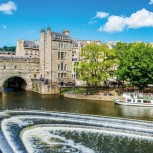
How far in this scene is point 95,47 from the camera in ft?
259

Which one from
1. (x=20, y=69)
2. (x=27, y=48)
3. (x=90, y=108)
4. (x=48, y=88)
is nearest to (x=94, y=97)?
(x=90, y=108)

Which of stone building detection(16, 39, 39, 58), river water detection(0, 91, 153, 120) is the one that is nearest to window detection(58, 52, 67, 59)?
stone building detection(16, 39, 39, 58)

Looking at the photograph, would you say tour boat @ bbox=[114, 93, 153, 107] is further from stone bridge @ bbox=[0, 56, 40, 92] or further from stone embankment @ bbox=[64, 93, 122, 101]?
stone bridge @ bbox=[0, 56, 40, 92]

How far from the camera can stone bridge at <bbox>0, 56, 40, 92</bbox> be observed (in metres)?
93.6

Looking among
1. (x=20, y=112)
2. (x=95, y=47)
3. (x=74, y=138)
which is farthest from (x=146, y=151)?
(x=95, y=47)

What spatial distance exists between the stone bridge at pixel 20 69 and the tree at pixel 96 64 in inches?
983

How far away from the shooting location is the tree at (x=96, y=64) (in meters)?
77.8

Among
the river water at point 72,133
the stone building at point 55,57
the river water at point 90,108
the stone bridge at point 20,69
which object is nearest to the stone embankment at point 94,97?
the river water at point 90,108

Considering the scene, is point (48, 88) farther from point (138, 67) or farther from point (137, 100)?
point (137, 100)

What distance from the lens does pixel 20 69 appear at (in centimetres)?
9744

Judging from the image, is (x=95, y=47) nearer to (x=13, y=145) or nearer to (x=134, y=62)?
(x=134, y=62)

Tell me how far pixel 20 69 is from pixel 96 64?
2960 cm

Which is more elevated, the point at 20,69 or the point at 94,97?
the point at 20,69

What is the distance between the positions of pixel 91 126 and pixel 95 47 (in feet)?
130
